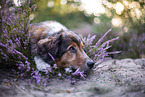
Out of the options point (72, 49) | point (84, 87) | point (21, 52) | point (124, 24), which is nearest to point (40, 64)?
point (21, 52)

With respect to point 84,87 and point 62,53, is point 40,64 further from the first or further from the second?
point 84,87

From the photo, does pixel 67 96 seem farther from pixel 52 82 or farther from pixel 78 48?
pixel 78 48

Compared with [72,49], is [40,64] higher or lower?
lower

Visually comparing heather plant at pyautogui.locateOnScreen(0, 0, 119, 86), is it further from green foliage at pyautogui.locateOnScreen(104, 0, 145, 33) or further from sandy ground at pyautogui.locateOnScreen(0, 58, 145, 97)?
green foliage at pyautogui.locateOnScreen(104, 0, 145, 33)

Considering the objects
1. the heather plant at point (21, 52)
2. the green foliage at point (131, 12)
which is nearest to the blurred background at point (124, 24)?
the green foliage at point (131, 12)

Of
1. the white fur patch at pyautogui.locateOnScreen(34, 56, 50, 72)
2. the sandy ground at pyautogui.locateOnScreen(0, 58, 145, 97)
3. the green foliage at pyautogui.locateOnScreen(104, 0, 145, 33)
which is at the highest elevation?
the green foliage at pyautogui.locateOnScreen(104, 0, 145, 33)

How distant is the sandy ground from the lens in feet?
7.72

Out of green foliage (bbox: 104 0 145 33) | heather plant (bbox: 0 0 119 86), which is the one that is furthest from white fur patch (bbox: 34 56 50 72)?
green foliage (bbox: 104 0 145 33)

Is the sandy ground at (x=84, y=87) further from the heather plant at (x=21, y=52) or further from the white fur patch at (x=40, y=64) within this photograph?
the white fur patch at (x=40, y=64)

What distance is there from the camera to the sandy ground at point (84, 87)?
7.72 ft

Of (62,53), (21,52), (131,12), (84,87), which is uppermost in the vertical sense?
(131,12)

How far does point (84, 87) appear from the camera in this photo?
2955mm

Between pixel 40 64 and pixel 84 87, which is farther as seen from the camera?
pixel 40 64

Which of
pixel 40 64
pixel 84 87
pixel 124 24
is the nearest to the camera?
pixel 84 87
